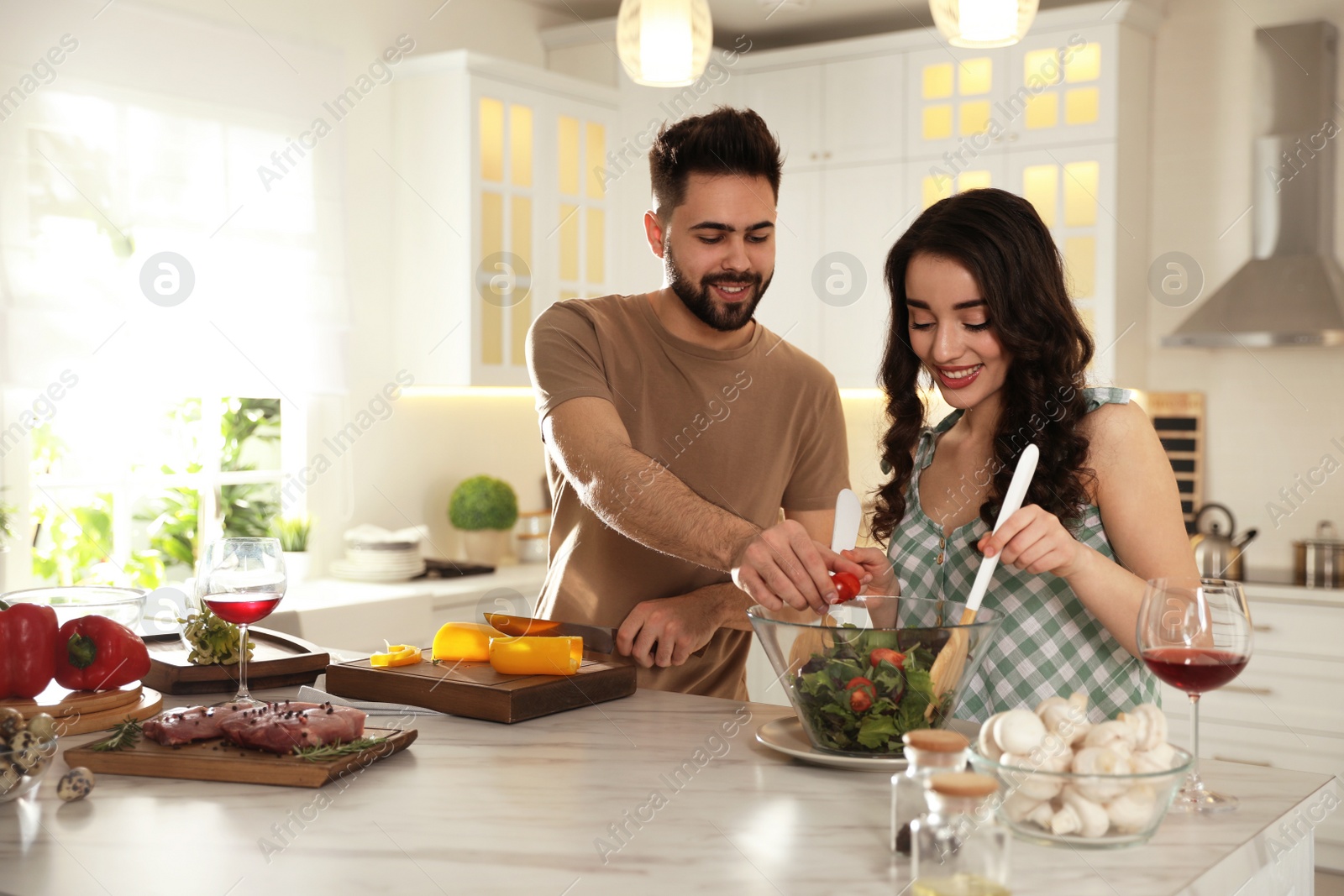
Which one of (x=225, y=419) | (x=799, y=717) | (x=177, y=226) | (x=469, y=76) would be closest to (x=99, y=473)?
(x=225, y=419)

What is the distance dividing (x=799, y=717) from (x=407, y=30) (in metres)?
3.52

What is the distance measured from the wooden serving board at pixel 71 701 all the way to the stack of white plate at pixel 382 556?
2346mm

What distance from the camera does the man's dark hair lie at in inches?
83.9

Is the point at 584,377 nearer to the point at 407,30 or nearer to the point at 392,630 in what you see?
the point at 392,630

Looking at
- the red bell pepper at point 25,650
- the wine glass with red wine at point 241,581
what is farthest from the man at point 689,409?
the red bell pepper at point 25,650

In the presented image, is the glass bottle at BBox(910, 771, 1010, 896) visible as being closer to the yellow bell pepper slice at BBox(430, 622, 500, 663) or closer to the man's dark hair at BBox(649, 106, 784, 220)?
the yellow bell pepper slice at BBox(430, 622, 500, 663)

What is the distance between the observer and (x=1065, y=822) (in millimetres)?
1059

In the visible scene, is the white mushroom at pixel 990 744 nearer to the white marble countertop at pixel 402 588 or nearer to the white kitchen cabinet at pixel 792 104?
the white marble countertop at pixel 402 588

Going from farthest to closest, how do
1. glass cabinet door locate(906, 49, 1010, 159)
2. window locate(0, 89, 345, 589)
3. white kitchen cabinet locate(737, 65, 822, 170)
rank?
white kitchen cabinet locate(737, 65, 822, 170) < glass cabinet door locate(906, 49, 1010, 159) < window locate(0, 89, 345, 589)

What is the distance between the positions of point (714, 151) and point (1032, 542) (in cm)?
102

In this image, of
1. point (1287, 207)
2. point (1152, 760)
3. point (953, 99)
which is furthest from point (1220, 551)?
point (1152, 760)

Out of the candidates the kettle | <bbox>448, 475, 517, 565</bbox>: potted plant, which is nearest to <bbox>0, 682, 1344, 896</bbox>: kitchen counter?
the kettle

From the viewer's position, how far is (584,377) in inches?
81.9

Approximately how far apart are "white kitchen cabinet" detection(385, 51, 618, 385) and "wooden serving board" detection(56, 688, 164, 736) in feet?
8.56
